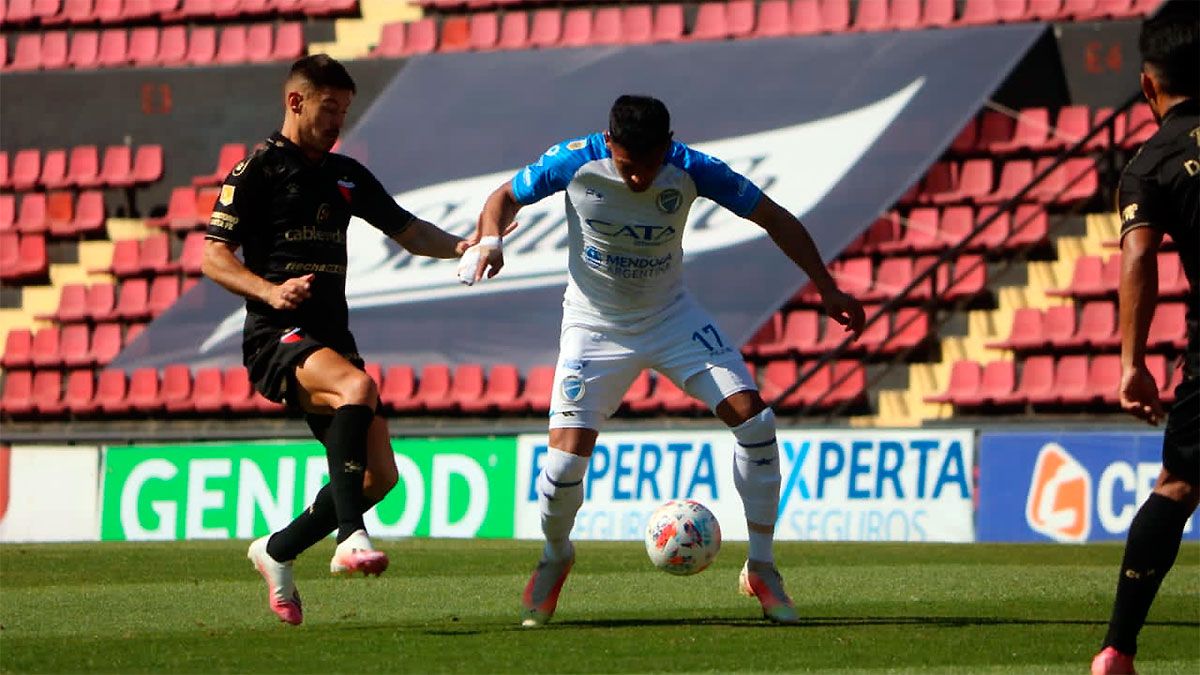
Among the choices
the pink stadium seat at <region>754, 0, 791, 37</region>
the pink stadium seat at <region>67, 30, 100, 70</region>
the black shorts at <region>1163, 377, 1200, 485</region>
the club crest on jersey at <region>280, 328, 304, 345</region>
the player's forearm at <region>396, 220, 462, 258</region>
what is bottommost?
the club crest on jersey at <region>280, 328, 304, 345</region>

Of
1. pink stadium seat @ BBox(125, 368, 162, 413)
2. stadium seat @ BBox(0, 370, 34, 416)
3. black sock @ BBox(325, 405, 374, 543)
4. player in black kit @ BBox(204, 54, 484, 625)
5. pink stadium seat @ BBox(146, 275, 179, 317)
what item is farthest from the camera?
pink stadium seat @ BBox(146, 275, 179, 317)

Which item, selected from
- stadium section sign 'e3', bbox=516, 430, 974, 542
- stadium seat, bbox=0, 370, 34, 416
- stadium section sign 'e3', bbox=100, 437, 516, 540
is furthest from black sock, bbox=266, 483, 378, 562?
stadium seat, bbox=0, 370, 34, 416

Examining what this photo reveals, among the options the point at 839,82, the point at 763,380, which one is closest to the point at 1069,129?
the point at 839,82

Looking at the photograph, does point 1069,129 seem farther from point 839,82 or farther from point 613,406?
point 613,406

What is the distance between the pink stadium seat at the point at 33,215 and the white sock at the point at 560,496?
58.3ft

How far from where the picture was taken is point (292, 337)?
26.7 feet

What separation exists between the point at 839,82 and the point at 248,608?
13.6m

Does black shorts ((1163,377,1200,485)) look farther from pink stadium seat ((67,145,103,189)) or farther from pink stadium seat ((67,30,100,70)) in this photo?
pink stadium seat ((67,30,100,70))

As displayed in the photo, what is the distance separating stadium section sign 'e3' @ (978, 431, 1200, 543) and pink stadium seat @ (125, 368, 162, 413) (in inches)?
395

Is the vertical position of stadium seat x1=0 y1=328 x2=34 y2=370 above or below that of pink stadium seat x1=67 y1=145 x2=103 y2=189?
below

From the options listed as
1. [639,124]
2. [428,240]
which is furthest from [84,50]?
[639,124]

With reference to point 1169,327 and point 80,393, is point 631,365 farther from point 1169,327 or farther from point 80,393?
point 80,393

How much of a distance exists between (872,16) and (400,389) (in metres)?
6.69

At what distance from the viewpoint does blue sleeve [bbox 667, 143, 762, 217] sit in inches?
324
